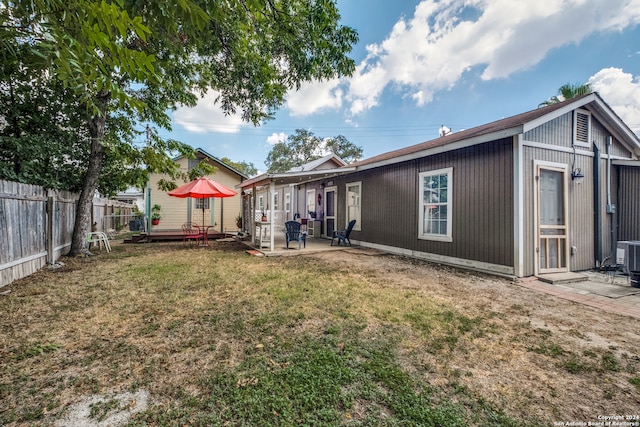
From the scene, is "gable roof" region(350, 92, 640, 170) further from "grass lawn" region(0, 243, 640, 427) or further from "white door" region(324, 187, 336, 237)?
"white door" region(324, 187, 336, 237)

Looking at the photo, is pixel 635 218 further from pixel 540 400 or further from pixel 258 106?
pixel 258 106

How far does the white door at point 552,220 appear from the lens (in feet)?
17.1

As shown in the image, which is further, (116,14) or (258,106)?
(258,106)

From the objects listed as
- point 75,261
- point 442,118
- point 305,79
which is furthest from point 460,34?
point 75,261

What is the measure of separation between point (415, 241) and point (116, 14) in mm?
6953

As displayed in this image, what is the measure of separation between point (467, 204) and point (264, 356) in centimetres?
532

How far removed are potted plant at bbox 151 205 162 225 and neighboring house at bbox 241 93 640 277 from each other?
11677mm

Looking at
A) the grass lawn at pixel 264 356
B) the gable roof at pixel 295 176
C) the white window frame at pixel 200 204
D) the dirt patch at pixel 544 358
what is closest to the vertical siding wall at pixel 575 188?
the dirt patch at pixel 544 358

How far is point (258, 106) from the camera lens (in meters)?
7.56

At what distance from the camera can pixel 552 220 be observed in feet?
17.6

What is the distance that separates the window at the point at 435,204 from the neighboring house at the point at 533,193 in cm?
2

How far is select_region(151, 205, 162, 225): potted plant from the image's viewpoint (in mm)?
12414

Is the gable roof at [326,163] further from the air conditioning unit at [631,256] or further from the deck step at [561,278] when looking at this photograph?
the air conditioning unit at [631,256]

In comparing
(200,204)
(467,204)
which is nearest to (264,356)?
(467,204)
